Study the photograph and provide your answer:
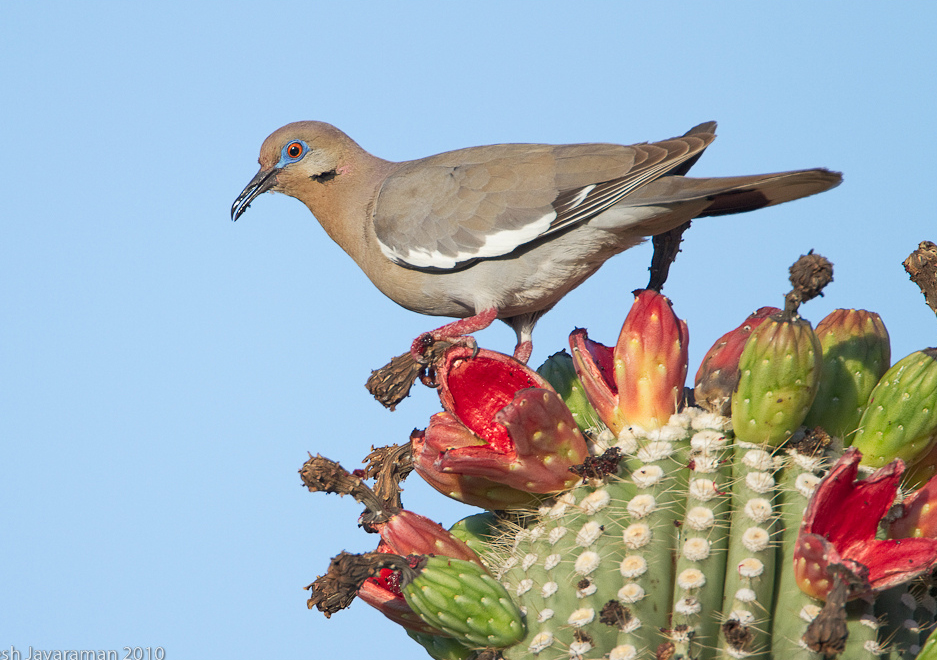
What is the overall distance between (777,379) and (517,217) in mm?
2385

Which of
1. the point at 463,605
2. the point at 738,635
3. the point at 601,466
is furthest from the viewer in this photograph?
the point at 601,466

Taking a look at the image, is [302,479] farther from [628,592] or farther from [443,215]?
[443,215]

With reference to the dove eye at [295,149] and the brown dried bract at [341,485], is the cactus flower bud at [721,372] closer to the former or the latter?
the brown dried bract at [341,485]

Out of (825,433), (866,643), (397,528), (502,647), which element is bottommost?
(866,643)

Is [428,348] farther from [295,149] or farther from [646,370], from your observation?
[295,149]

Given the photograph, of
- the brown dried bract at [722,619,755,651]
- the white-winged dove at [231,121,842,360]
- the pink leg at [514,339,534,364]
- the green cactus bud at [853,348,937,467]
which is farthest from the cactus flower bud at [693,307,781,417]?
the pink leg at [514,339,534,364]

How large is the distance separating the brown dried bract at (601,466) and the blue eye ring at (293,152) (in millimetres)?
3555

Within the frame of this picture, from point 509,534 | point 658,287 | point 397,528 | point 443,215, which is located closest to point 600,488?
point 509,534

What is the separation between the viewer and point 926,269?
2846 millimetres

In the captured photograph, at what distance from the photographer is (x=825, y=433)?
A: 8.43 ft

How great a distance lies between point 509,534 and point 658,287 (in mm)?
1417

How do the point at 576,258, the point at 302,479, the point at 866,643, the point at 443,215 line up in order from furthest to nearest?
the point at 443,215, the point at 576,258, the point at 302,479, the point at 866,643

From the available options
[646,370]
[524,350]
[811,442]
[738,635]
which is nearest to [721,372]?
[646,370]

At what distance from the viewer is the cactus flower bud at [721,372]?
8.71ft
